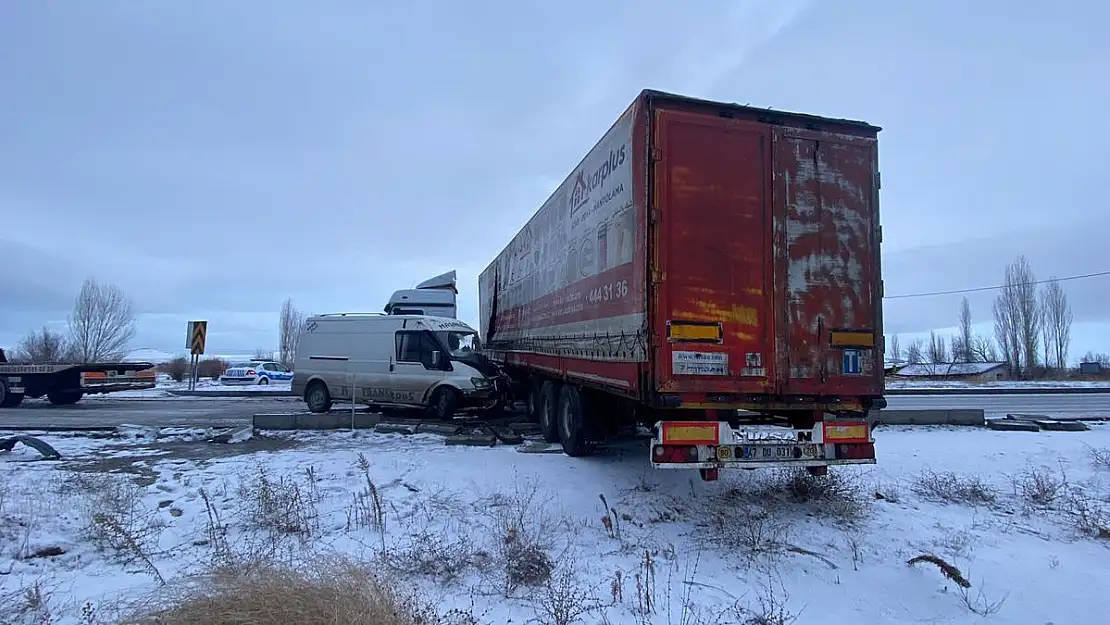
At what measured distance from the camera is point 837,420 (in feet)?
19.9

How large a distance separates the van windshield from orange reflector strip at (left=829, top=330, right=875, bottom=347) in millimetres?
8627

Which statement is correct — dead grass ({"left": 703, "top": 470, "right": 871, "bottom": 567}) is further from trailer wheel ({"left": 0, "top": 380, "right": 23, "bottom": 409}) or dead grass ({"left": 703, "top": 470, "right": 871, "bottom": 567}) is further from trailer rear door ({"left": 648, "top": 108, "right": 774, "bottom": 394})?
trailer wheel ({"left": 0, "top": 380, "right": 23, "bottom": 409})

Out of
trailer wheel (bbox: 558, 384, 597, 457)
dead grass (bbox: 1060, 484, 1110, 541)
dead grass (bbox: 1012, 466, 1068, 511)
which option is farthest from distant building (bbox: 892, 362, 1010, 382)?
trailer wheel (bbox: 558, 384, 597, 457)

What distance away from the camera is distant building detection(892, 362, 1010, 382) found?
3847 cm

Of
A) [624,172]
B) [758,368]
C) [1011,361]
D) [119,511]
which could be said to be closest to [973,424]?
[758,368]

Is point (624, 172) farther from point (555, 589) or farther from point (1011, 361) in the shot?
point (1011, 361)

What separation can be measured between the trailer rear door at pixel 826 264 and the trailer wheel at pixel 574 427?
3009 millimetres

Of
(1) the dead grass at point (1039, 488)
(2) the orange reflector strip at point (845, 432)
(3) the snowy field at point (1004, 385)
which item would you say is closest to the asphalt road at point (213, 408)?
(3) the snowy field at point (1004, 385)

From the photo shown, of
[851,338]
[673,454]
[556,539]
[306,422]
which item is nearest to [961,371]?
[851,338]

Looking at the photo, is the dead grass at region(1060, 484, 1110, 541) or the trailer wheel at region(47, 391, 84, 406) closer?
the dead grass at region(1060, 484, 1110, 541)

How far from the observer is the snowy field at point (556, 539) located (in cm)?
415

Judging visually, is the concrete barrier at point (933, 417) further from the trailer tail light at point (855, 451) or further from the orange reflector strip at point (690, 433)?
the orange reflector strip at point (690, 433)

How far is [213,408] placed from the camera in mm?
17188

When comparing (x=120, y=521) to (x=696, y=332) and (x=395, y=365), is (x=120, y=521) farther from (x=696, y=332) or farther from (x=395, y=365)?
(x=395, y=365)
